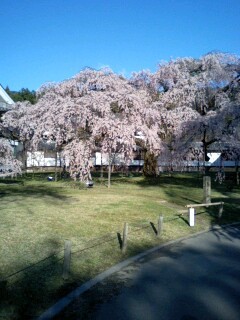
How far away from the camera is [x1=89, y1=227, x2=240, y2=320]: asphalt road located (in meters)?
6.02

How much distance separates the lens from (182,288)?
7.20m

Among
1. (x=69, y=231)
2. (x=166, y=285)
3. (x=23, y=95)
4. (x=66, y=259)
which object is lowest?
(x=166, y=285)

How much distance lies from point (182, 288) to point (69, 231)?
538 centimetres

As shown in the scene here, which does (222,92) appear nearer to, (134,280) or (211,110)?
(211,110)

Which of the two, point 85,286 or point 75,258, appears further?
point 75,258

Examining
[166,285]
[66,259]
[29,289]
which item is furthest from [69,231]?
[166,285]

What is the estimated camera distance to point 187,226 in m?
13.3

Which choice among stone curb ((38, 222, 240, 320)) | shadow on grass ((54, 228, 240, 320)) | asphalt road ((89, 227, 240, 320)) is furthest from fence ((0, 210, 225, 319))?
asphalt road ((89, 227, 240, 320))

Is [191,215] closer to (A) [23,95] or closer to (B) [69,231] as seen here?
(B) [69,231]

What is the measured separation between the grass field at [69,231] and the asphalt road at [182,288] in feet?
3.47

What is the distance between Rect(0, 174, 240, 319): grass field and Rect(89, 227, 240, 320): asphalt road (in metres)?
1.06

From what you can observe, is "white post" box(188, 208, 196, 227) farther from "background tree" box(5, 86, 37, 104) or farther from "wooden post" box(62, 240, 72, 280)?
"background tree" box(5, 86, 37, 104)

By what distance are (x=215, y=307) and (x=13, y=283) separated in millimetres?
4114

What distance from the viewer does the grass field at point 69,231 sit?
22.9 ft
